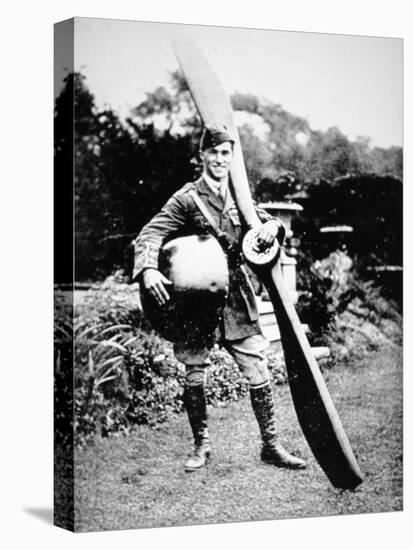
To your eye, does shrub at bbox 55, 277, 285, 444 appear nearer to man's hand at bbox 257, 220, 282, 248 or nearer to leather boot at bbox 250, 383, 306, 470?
leather boot at bbox 250, 383, 306, 470

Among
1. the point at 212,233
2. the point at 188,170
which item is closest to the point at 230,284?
the point at 212,233

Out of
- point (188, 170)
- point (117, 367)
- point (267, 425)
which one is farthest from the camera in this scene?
point (267, 425)

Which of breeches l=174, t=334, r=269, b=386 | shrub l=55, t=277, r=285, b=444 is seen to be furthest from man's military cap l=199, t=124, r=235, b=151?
breeches l=174, t=334, r=269, b=386

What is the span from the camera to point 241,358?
42.5ft

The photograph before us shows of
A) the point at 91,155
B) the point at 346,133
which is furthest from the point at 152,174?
the point at 346,133

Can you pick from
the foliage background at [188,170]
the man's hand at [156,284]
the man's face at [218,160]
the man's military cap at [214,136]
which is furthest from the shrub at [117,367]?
the man's military cap at [214,136]

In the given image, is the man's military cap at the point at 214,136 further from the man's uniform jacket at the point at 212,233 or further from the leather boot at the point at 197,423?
the leather boot at the point at 197,423

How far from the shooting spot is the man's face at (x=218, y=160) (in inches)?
504

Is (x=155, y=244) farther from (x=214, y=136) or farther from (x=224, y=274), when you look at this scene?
(x=214, y=136)

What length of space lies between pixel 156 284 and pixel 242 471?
62.8 inches

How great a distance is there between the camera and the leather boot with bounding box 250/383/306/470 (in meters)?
13.0

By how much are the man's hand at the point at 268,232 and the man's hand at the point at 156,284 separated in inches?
35.3

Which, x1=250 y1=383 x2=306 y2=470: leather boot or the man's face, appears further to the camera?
x1=250 y1=383 x2=306 y2=470: leather boot

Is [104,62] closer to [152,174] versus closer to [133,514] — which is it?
[152,174]
